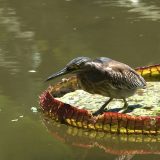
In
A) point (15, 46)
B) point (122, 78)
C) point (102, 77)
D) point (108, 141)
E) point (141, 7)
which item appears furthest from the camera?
point (141, 7)

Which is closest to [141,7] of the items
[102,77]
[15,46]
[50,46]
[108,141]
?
[50,46]

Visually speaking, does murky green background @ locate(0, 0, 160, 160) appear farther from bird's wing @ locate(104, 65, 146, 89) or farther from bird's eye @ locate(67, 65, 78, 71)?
bird's wing @ locate(104, 65, 146, 89)

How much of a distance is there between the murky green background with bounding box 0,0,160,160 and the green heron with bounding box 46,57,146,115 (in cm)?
75

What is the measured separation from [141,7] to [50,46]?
131 inches

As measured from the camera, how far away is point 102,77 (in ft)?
24.0

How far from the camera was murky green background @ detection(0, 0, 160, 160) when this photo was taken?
701 centimetres

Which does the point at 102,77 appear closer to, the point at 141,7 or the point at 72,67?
the point at 72,67

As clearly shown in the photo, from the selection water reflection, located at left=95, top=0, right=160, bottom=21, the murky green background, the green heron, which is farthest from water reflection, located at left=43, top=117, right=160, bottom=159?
water reflection, located at left=95, top=0, right=160, bottom=21

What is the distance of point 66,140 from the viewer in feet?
23.5

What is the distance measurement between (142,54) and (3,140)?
4.06 m

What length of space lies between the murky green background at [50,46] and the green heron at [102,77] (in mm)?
752

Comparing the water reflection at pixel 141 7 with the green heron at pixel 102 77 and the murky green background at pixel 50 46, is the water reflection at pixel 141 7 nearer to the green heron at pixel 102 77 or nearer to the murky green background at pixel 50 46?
the murky green background at pixel 50 46

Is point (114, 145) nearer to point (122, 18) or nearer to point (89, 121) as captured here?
point (89, 121)

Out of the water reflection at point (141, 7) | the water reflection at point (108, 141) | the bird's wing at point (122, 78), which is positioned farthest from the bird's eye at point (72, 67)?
the water reflection at point (141, 7)
